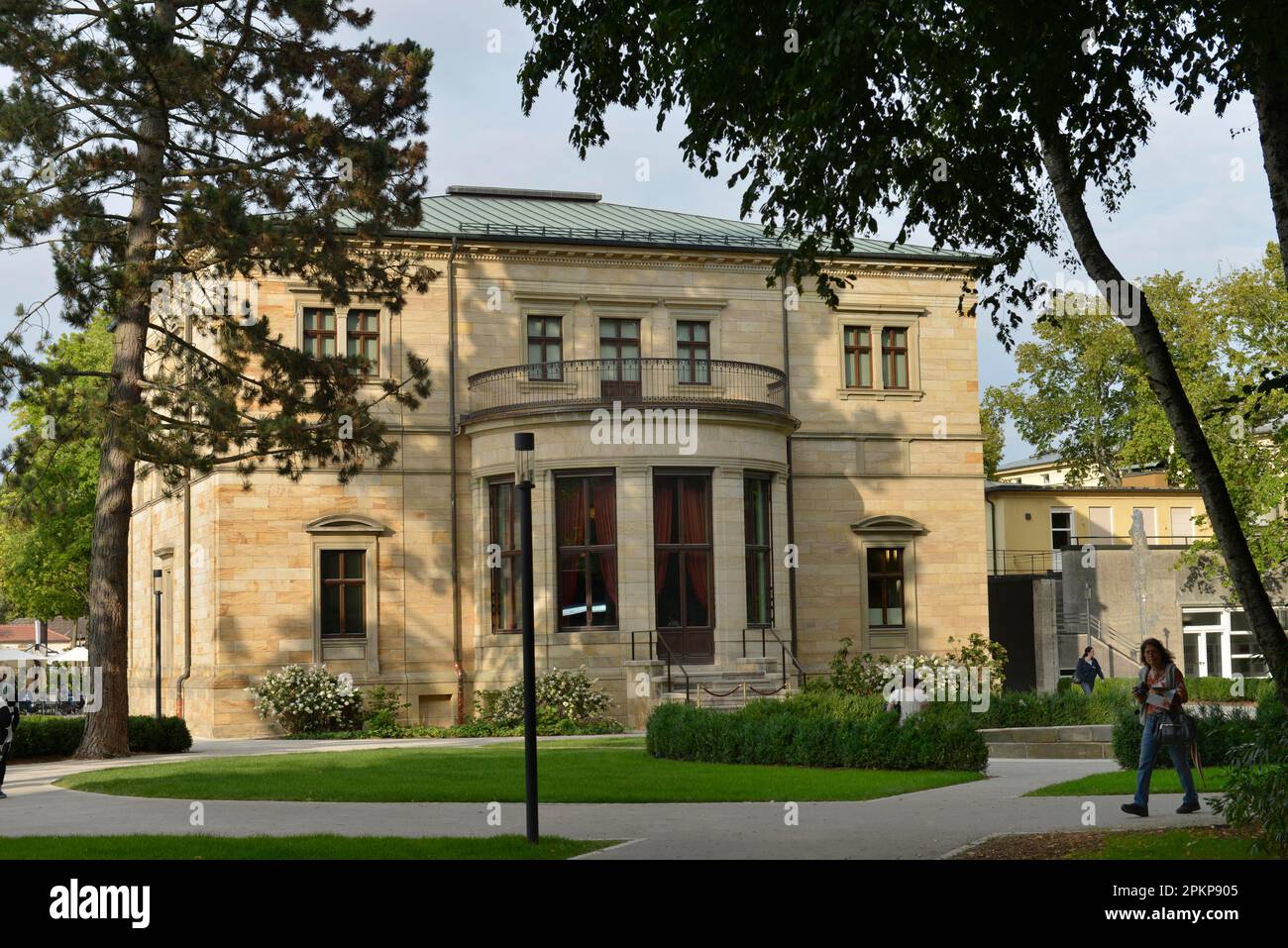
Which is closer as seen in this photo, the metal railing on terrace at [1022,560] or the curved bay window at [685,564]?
the curved bay window at [685,564]

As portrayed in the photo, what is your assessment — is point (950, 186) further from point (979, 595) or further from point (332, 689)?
point (979, 595)

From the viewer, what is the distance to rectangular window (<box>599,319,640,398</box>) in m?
36.0

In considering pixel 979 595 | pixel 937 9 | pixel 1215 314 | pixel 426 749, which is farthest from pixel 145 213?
pixel 1215 314

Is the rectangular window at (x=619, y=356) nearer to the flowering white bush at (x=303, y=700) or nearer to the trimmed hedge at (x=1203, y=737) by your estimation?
the flowering white bush at (x=303, y=700)

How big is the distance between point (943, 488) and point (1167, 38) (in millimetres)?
27446

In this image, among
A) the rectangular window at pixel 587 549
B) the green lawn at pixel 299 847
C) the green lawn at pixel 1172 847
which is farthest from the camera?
the rectangular window at pixel 587 549

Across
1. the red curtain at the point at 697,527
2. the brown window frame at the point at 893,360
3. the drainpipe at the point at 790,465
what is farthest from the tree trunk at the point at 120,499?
the brown window frame at the point at 893,360

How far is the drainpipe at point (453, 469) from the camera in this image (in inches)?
1362

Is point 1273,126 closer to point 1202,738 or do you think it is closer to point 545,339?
point 1202,738

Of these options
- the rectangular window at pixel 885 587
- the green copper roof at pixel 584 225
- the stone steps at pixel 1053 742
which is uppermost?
the green copper roof at pixel 584 225

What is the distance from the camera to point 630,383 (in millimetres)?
36125

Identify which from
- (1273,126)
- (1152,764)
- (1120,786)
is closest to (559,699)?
(1120,786)

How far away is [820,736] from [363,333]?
18.9m

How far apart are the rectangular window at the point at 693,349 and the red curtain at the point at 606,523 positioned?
4590 millimetres
